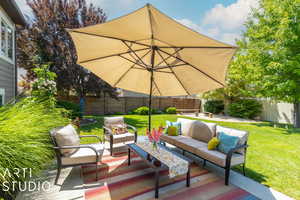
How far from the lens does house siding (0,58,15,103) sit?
5.35 metres

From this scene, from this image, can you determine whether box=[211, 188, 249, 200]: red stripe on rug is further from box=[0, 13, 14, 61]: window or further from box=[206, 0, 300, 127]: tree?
box=[206, 0, 300, 127]: tree

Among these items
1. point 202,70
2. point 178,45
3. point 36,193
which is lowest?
point 36,193

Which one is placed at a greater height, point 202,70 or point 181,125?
point 202,70

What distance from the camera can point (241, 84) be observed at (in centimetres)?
1293

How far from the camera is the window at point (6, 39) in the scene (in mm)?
5504

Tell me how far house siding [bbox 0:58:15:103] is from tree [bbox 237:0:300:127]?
11803mm

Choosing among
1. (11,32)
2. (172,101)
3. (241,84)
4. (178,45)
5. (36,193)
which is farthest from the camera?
(172,101)

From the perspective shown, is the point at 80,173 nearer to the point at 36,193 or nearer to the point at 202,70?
the point at 36,193

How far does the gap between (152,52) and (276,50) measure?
8.54 m

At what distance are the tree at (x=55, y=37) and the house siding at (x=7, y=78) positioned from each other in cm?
219

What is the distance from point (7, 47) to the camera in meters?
5.86

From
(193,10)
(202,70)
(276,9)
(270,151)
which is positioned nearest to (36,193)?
(202,70)

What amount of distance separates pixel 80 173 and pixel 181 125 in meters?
3.25

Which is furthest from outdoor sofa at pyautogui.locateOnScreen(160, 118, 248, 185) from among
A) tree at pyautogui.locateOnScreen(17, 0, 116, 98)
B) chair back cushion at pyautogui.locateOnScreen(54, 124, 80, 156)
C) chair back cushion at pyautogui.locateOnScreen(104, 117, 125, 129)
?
tree at pyautogui.locateOnScreen(17, 0, 116, 98)
